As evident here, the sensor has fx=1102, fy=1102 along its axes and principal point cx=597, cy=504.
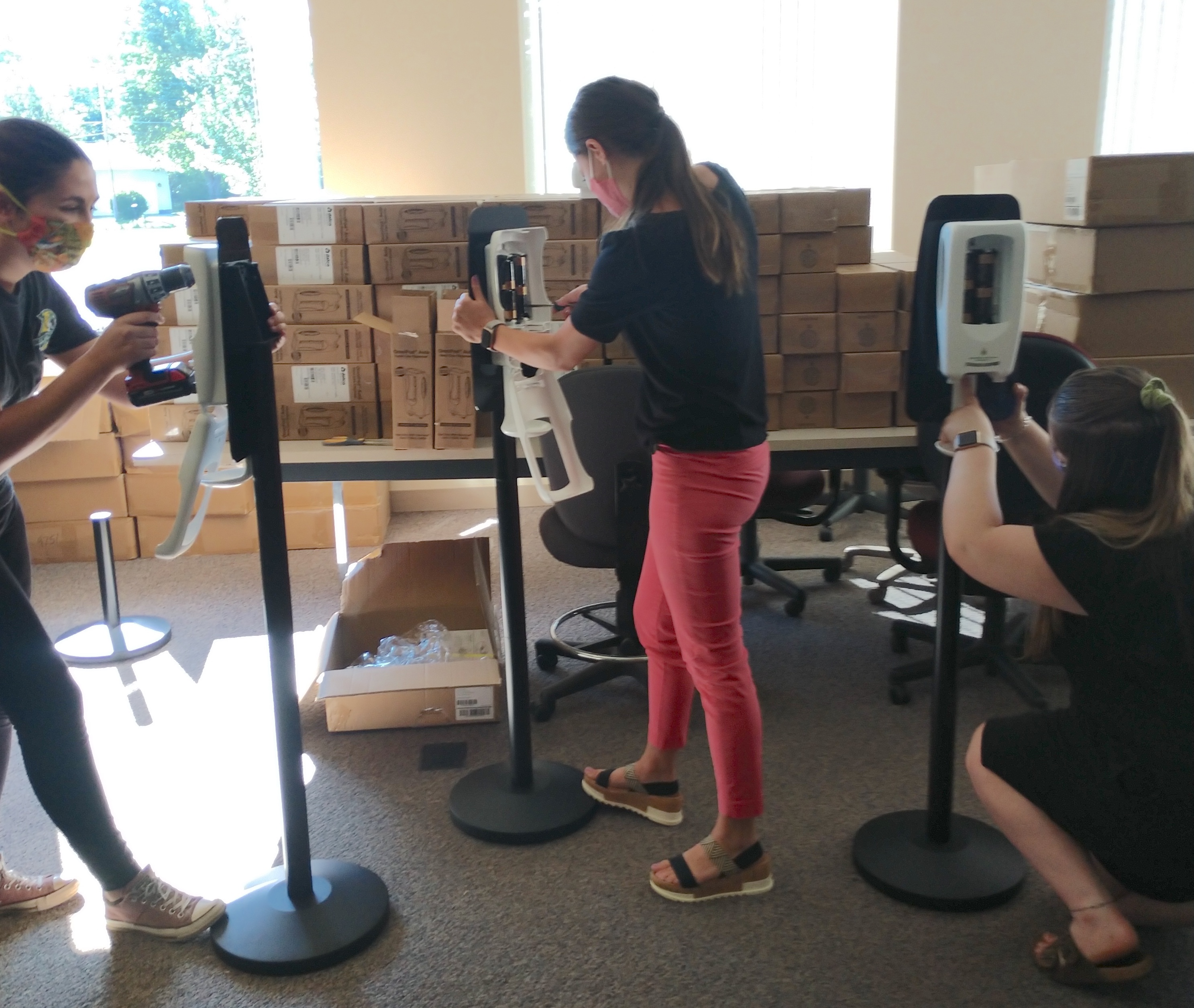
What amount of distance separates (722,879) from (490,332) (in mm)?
1042

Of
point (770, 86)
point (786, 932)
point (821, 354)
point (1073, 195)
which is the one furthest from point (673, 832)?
point (770, 86)

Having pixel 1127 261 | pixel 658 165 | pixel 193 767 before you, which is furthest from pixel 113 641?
pixel 1127 261

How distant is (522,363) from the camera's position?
193 cm

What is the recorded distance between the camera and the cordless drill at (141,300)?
63.4 inches

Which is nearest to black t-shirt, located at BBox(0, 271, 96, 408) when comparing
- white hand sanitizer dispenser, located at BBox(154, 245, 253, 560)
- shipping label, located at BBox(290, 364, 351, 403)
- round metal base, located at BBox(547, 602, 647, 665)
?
white hand sanitizer dispenser, located at BBox(154, 245, 253, 560)

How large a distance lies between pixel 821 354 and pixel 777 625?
914 mm

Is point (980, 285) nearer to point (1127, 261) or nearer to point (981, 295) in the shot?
point (981, 295)

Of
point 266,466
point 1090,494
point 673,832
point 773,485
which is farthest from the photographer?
point 773,485

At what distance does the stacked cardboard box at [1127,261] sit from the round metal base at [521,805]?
1638mm

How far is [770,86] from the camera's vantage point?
14.2 feet

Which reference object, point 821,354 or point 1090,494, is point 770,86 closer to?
point 821,354

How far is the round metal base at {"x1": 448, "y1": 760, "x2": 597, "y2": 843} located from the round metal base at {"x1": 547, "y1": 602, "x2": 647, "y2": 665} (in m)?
0.46

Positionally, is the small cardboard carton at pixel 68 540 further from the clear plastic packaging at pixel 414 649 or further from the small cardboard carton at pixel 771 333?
the small cardboard carton at pixel 771 333

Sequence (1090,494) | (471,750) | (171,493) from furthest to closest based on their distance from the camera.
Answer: (171,493) < (471,750) < (1090,494)
